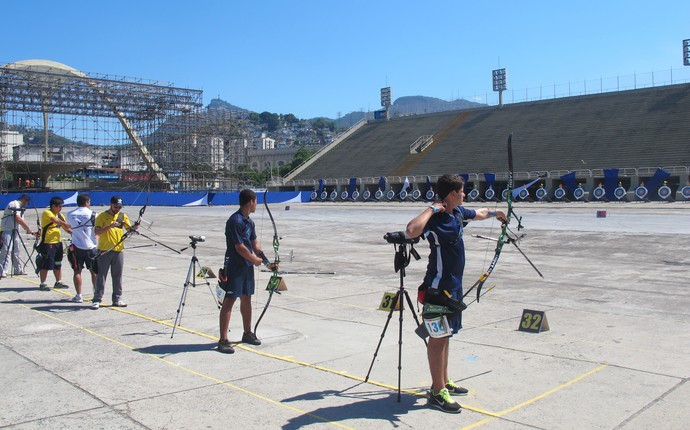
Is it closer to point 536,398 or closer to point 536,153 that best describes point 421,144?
point 536,153

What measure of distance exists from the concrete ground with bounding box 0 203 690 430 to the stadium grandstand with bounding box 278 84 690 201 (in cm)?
3792

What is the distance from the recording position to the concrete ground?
5.12 m

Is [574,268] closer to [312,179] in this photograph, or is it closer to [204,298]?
[204,298]

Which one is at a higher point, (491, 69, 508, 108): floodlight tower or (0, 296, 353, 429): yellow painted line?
(491, 69, 508, 108): floodlight tower

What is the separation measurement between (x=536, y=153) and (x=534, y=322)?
56.6 m

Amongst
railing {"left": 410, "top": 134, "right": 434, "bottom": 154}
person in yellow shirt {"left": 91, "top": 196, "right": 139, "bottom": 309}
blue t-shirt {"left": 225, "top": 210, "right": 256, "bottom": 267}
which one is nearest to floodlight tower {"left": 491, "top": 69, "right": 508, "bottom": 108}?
railing {"left": 410, "top": 134, "right": 434, "bottom": 154}

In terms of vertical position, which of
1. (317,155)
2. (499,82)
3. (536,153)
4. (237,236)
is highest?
(499,82)

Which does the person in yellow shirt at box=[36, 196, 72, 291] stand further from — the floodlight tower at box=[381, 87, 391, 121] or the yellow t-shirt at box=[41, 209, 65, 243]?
the floodlight tower at box=[381, 87, 391, 121]

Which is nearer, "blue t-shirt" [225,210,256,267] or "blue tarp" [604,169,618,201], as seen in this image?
"blue t-shirt" [225,210,256,267]

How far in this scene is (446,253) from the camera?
521cm

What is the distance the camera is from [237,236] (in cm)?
709

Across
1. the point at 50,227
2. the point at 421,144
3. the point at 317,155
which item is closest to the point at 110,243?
the point at 50,227

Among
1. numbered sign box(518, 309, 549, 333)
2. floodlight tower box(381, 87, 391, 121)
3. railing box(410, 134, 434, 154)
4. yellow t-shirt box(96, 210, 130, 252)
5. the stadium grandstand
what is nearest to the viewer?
numbered sign box(518, 309, 549, 333)

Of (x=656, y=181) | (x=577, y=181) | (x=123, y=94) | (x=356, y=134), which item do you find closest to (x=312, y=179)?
(x=356, y=134)
